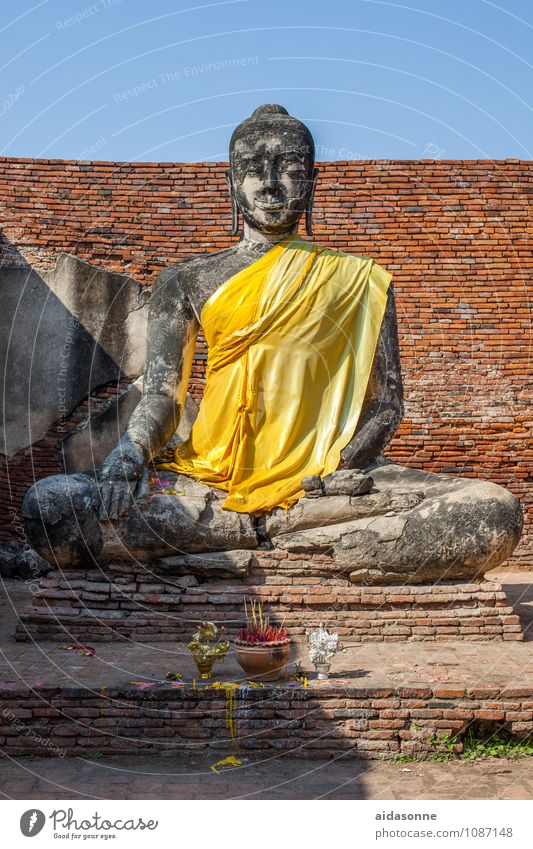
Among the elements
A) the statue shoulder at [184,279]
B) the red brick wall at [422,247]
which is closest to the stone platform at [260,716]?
the statue shoulder at [184,279]

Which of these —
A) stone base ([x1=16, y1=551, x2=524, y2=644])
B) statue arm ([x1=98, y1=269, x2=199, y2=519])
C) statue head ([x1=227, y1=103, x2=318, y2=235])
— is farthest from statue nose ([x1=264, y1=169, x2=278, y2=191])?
stone base ([x1=16, y1=551, x2=524, y2=644])

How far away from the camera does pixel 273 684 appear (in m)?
5.70

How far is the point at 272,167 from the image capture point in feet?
26.8

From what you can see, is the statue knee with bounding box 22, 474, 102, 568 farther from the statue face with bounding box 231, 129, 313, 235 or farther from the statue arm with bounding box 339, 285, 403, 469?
the statue face with bounding box 231, 129, 313, 235

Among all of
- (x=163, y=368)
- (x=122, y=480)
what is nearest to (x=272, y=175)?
(x=163, y=368)

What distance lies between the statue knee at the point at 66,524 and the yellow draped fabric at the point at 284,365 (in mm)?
908

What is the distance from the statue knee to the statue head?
258 cm

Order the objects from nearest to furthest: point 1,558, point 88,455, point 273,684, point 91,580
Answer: point 273,684, point 91,580, point 1,558, point 88,455

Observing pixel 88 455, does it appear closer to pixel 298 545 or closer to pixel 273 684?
pixel 298 545

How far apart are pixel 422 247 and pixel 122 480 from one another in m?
5.59

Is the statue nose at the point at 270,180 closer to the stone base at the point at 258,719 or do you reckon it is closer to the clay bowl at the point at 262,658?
the clay bowl at the point at 262,658

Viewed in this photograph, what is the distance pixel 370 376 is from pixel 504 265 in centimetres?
421

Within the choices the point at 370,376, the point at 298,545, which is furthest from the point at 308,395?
the point at 298,545

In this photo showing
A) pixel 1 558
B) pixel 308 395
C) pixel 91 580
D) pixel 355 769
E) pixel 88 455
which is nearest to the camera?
pixel 355 769
